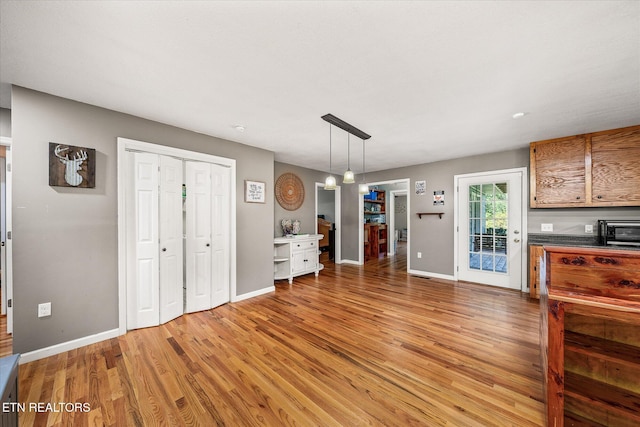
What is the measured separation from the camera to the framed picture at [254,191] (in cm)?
367

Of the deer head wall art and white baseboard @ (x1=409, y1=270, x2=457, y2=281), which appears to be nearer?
the deer head wall art

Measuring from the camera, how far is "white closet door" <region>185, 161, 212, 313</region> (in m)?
3.03

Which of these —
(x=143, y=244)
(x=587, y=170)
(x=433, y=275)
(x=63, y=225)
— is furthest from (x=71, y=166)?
(x=587, y=170)

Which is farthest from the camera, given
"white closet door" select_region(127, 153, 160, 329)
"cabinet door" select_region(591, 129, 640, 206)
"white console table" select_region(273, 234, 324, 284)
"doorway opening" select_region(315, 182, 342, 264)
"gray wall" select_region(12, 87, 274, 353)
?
"doorway opening" select_region(315, 182, 342, 264)

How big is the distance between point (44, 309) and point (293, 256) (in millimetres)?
3177

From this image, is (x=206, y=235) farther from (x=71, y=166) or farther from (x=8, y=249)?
(x=8, y=249)

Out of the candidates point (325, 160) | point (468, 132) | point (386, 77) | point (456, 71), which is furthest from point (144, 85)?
point (468, 132)

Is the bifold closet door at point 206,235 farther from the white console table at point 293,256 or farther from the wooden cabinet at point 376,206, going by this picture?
the wooden cabinet at point 376,206

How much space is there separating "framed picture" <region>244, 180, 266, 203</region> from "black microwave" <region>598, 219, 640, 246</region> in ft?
15.9

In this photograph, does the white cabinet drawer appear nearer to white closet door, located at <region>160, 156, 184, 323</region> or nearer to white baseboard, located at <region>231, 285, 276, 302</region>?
white baseboard, located at <region>231, 285, 276, 302</region>

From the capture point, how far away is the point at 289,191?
5.13m

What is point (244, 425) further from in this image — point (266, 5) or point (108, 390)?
point (266, 5)

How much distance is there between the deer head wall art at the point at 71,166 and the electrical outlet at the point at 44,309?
111cm

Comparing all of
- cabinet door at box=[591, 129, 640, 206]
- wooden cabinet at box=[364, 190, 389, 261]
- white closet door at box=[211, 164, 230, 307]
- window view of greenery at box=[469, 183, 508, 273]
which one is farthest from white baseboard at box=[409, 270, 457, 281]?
white closet door at box=[211, 164, 230, 307]
